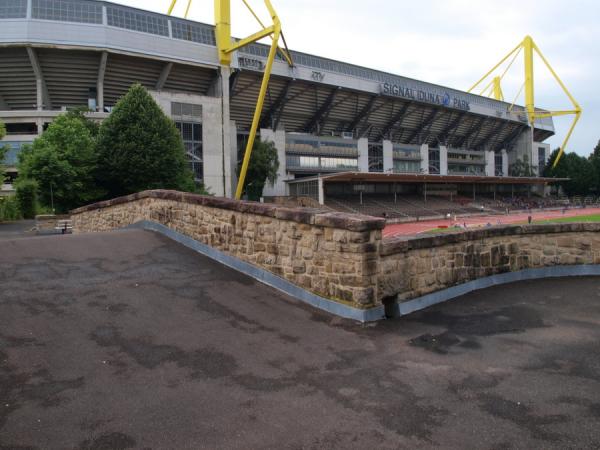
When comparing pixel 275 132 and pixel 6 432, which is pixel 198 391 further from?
pixel 275 132

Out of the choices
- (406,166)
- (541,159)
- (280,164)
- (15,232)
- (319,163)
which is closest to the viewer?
(15,232)

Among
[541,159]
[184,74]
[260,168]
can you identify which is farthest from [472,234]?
[541,159]

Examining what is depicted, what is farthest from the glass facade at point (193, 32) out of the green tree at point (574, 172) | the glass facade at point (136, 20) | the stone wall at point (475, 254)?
the green tree at point (574, 172)

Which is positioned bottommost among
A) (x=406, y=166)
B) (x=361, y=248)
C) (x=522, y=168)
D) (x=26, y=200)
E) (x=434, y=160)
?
(x=361, y=248)

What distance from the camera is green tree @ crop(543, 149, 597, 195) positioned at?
87.8 metres

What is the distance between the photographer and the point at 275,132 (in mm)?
56812

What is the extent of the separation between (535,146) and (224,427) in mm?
107970

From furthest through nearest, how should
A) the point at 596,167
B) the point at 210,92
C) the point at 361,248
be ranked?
the point at 596,167
the point at 210,92
the point at 361,248

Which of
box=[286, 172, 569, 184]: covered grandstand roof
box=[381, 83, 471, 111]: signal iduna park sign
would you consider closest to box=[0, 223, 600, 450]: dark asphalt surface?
box=[286, 172, 569, 184]: covered grandstand roof

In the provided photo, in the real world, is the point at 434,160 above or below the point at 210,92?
below

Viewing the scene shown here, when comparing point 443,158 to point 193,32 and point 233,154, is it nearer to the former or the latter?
point 233,154

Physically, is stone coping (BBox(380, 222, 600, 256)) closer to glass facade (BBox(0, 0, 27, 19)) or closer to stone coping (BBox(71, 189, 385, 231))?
stone coping (BBox(71, 189, 385, 231))

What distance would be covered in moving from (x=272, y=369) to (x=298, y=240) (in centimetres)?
274

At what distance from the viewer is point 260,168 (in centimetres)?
5288
